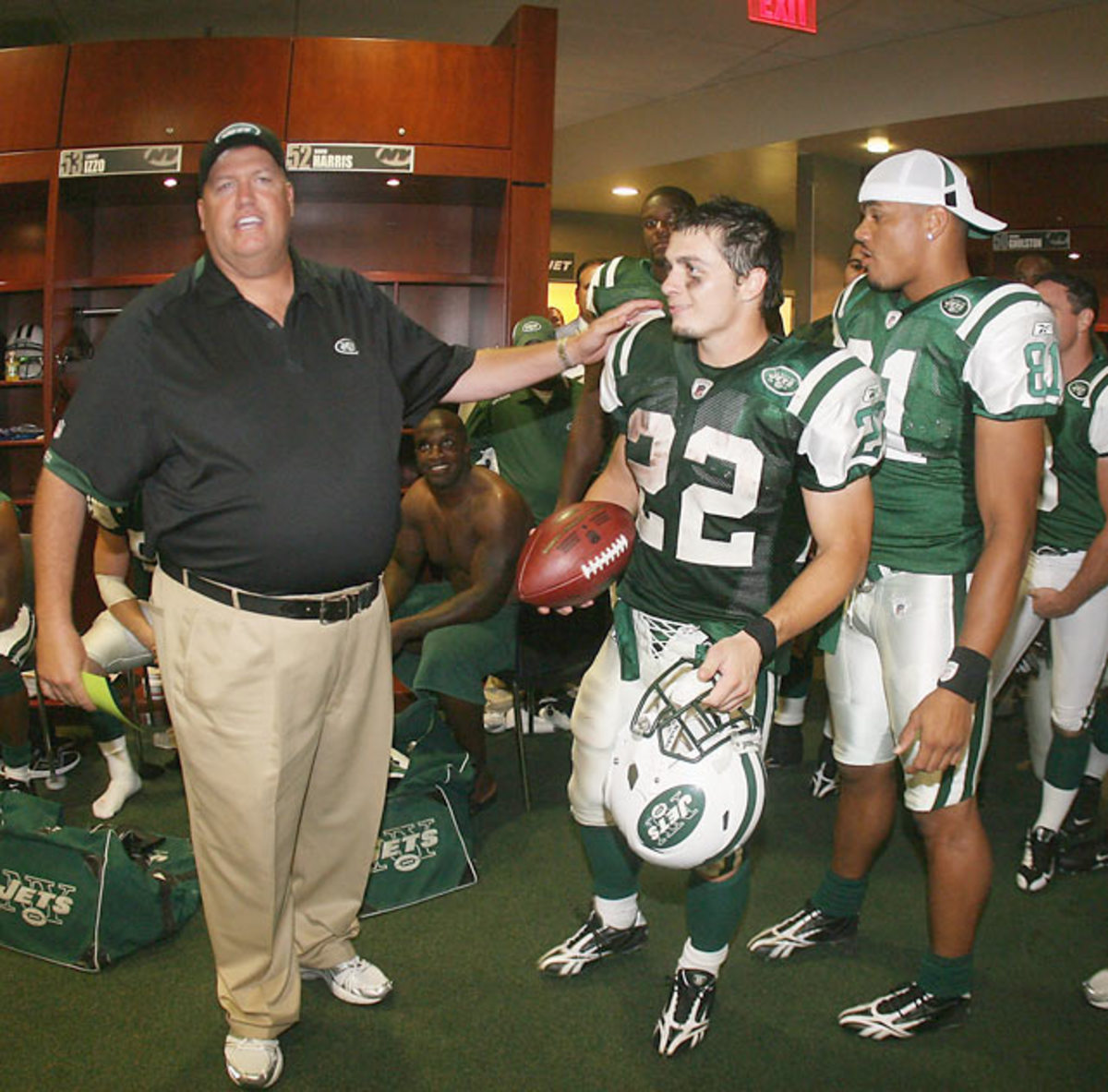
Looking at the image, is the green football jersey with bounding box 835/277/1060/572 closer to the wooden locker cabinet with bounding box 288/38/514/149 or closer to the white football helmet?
the white football helmet

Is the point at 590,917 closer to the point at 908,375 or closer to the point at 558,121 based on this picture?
the point at 908,375

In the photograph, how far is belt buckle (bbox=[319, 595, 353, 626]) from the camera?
1.99m

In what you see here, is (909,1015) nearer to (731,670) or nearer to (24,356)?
(731,670)

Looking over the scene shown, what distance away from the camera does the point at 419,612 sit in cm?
357

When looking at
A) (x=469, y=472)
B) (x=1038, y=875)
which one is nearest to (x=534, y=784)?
(x=469, y=472)

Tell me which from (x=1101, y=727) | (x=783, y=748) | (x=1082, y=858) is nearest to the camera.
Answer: (x=1082, y=858)

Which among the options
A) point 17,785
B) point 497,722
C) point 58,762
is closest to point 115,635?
point 17,785

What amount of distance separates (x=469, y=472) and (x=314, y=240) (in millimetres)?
2304

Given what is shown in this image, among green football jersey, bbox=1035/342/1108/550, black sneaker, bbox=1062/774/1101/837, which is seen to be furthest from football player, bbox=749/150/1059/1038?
black sneaker, bbox=1062/774/1101/837

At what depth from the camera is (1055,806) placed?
288 cm

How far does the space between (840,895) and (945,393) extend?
1.18 m

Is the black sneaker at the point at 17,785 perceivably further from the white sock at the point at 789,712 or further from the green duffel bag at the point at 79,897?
the white sock at the point at 789,712

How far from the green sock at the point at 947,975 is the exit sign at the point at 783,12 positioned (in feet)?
10.7

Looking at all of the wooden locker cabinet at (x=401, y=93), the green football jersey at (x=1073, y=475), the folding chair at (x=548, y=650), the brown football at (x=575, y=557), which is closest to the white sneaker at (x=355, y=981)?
the brown football at (x=575, y=557)
